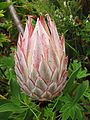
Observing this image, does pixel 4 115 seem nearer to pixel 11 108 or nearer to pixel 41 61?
pixel 11 108

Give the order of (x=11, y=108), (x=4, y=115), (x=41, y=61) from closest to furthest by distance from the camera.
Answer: (x=41, y=61) < (x=11, y=108) < (x=4, y=115)

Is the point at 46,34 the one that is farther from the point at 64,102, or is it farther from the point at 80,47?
the point at 80,47

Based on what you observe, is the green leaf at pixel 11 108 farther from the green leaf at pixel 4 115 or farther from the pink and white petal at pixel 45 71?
the pink and white petal at pixel 45 71

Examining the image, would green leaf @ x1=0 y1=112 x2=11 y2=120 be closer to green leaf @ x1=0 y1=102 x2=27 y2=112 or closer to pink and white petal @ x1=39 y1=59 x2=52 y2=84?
green leaf @ x1=0 y1=102 x2=27 y2=112

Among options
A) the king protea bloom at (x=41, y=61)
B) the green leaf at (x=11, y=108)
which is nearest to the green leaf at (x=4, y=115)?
the green leaf at (x=11, y=108)

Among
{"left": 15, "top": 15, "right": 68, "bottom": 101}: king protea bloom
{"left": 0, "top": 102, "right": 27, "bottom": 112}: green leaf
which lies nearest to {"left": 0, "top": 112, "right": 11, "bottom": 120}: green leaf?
{"left": 0, "top": 102, "right": 27, "bottom": 112}: green leaf

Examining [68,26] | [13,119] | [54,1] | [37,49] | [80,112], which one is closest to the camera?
[37,49]

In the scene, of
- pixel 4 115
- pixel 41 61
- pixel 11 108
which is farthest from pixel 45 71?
pixel 4 115

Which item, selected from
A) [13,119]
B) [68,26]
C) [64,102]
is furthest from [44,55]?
[68,26]
